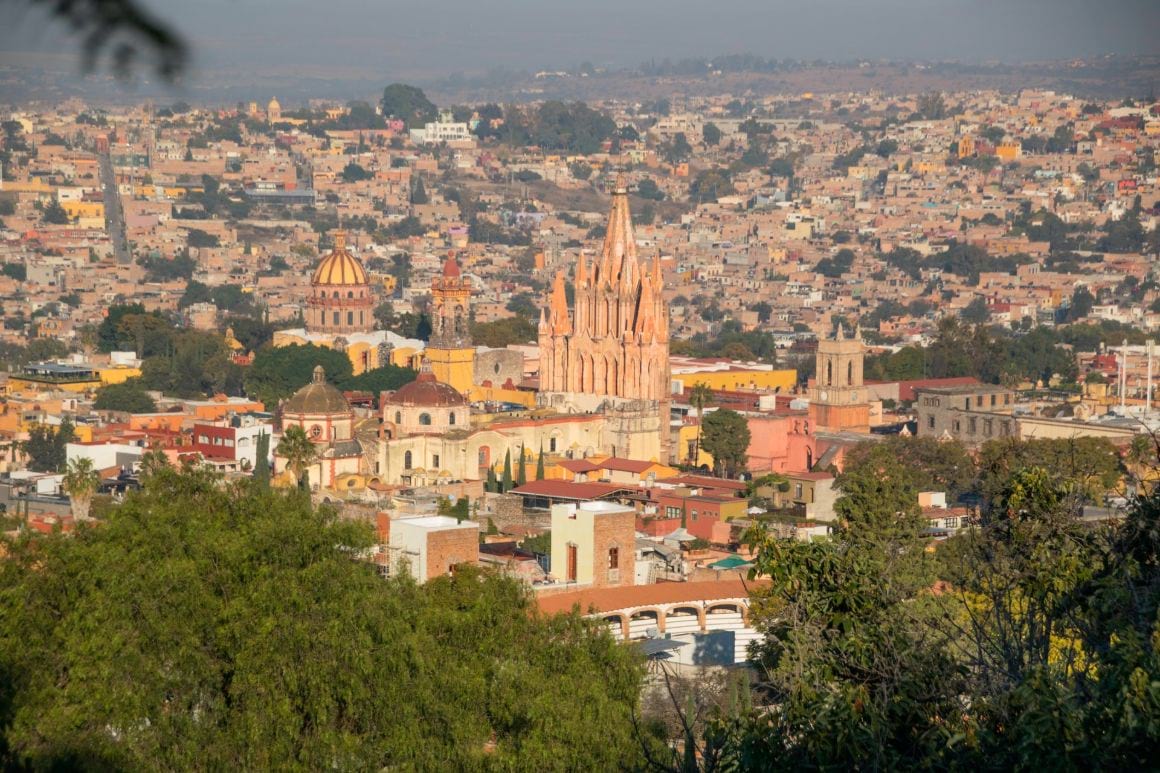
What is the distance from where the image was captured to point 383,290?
327 ft

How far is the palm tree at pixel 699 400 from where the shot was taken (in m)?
45.7

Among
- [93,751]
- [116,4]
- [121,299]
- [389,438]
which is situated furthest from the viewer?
[121,299]

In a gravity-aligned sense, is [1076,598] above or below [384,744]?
above

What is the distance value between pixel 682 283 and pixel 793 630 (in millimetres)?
100111

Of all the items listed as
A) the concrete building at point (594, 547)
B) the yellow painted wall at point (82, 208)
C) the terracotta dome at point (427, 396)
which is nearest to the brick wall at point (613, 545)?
the concrete building at point (594, 547)

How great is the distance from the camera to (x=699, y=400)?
48844 mm

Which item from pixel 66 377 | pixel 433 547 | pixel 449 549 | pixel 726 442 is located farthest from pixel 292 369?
pixel 433 547

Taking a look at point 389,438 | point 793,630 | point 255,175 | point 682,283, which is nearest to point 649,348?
point 389,438

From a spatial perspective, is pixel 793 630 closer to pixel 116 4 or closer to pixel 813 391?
pixel 116 4

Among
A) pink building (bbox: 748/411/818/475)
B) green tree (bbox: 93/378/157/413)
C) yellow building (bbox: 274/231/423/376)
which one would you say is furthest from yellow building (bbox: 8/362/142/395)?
pink building (bbox: 748/411/818/475)

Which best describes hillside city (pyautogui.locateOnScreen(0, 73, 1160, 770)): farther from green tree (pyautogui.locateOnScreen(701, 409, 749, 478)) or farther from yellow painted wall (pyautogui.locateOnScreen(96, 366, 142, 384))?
yellow painted wall (pyautogui.locateOnScreen(96, 366, 142, 384))

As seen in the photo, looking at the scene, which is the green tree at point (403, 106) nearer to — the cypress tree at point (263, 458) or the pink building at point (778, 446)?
the pink building at point (778, 446)

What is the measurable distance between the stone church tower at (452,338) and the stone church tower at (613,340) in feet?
12.2

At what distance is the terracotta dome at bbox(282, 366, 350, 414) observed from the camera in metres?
41.0
